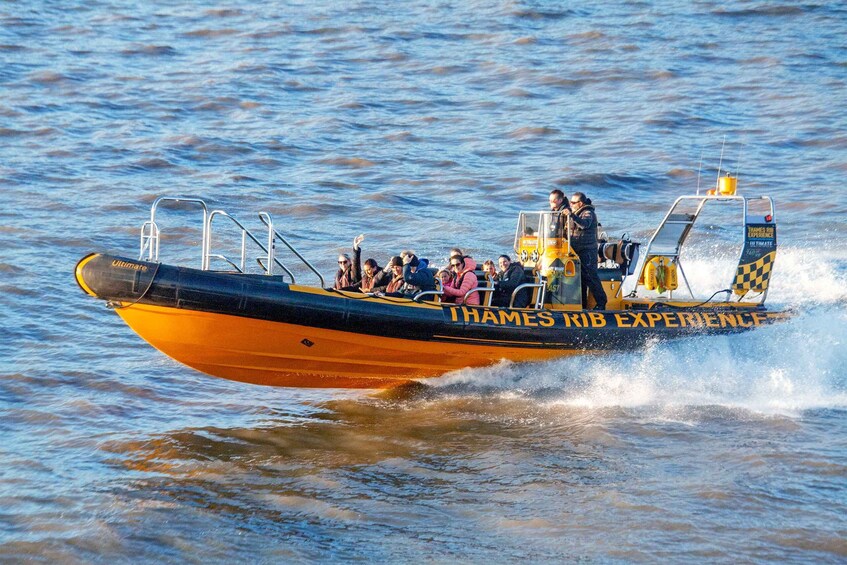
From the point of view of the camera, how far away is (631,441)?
295 inches

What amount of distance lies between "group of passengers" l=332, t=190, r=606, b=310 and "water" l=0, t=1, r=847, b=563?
0.76m

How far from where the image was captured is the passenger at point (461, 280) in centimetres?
877

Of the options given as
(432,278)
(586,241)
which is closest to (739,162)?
Result: (586,241)

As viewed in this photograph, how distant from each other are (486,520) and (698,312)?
3890mm

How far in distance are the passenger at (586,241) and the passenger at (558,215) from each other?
73 millimetres

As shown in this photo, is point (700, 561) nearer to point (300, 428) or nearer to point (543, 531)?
point (543, 531)

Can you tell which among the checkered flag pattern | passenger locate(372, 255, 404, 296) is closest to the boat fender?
the checkered flag pattern

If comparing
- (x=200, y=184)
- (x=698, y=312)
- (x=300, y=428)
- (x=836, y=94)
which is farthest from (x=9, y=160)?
(x=836, y=94)

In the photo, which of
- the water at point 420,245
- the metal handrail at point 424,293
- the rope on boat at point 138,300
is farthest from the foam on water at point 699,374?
the rope on boat at point 138,300

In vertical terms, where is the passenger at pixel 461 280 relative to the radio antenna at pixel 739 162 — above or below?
below

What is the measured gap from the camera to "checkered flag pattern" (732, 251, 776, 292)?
939 cm

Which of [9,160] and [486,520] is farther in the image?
[9,160]

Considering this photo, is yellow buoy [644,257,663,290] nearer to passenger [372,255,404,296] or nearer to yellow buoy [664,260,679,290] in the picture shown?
yellow buoy [664,260,679,290]

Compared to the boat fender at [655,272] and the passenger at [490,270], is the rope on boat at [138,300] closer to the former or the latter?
the passenger at [490,270]
